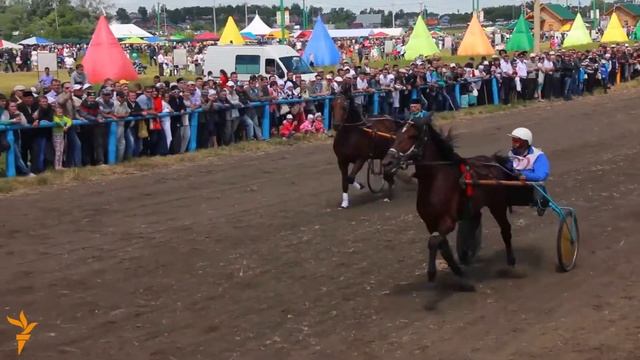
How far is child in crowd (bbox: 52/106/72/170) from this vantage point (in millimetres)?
16453

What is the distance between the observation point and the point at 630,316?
27.0 feet

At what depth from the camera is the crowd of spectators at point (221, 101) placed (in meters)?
16.6

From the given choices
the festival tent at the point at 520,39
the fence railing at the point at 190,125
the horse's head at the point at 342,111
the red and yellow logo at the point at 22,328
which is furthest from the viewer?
the festival tent at the point at 520,39

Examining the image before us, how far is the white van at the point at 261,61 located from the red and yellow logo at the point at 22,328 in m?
20.0

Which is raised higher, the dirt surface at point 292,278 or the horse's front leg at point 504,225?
the horse's front leg at point 504,225

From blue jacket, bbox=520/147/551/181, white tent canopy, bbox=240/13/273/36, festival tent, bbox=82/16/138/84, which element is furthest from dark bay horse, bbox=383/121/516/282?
white tent canopy, bbox=240/13/273/36

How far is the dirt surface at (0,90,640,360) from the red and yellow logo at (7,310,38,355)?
0.08 m

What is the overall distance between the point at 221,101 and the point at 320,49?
22073 mm

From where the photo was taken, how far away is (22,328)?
7941 millimetres

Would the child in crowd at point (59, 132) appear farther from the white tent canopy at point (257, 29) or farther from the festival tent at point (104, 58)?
the white tent canopy at point (257, 29)

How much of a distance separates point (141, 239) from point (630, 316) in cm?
638

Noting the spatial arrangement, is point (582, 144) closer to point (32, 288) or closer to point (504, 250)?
point (504, 250)

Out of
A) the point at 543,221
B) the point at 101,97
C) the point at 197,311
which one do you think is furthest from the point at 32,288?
the point at 101,97

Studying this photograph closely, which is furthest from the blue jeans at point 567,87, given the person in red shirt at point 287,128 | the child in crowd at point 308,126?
the person in red shirt at point 287,128
